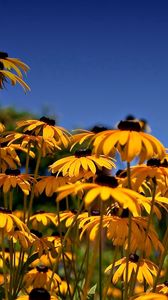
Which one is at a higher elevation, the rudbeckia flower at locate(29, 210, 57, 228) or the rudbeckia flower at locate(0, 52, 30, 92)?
the rudbeckia flower at locate(0, 52, 30, 92)

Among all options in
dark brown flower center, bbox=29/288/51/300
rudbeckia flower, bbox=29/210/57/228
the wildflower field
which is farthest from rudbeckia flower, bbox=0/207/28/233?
rudbeckia flower, bbox=29/210/57/228

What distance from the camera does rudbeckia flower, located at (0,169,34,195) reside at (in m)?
3.11

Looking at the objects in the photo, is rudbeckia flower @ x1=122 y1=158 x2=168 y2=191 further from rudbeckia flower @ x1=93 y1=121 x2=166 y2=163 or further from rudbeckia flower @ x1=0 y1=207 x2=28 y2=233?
rudbeckia flower @ x1=0 y1=207 x2=28 y2=233

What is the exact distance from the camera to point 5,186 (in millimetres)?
3111

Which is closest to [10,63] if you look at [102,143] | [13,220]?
[13,220]

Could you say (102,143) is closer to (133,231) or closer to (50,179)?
(133,231)

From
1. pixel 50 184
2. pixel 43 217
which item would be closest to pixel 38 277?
pixel 43 217

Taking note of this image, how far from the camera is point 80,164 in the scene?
10.0 ft

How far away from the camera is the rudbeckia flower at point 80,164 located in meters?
3.00

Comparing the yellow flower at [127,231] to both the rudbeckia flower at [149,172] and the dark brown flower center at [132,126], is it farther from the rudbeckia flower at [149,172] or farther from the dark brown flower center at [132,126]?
the dark brown flower center at [132,126]

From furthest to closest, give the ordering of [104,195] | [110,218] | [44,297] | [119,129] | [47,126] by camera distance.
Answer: [47,126]
[110,218]
[119,129]
[44,297]
[104,195]

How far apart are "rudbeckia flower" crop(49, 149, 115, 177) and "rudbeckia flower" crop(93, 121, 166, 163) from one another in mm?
632

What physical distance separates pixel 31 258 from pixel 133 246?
604mm

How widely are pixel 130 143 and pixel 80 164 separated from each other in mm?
818
